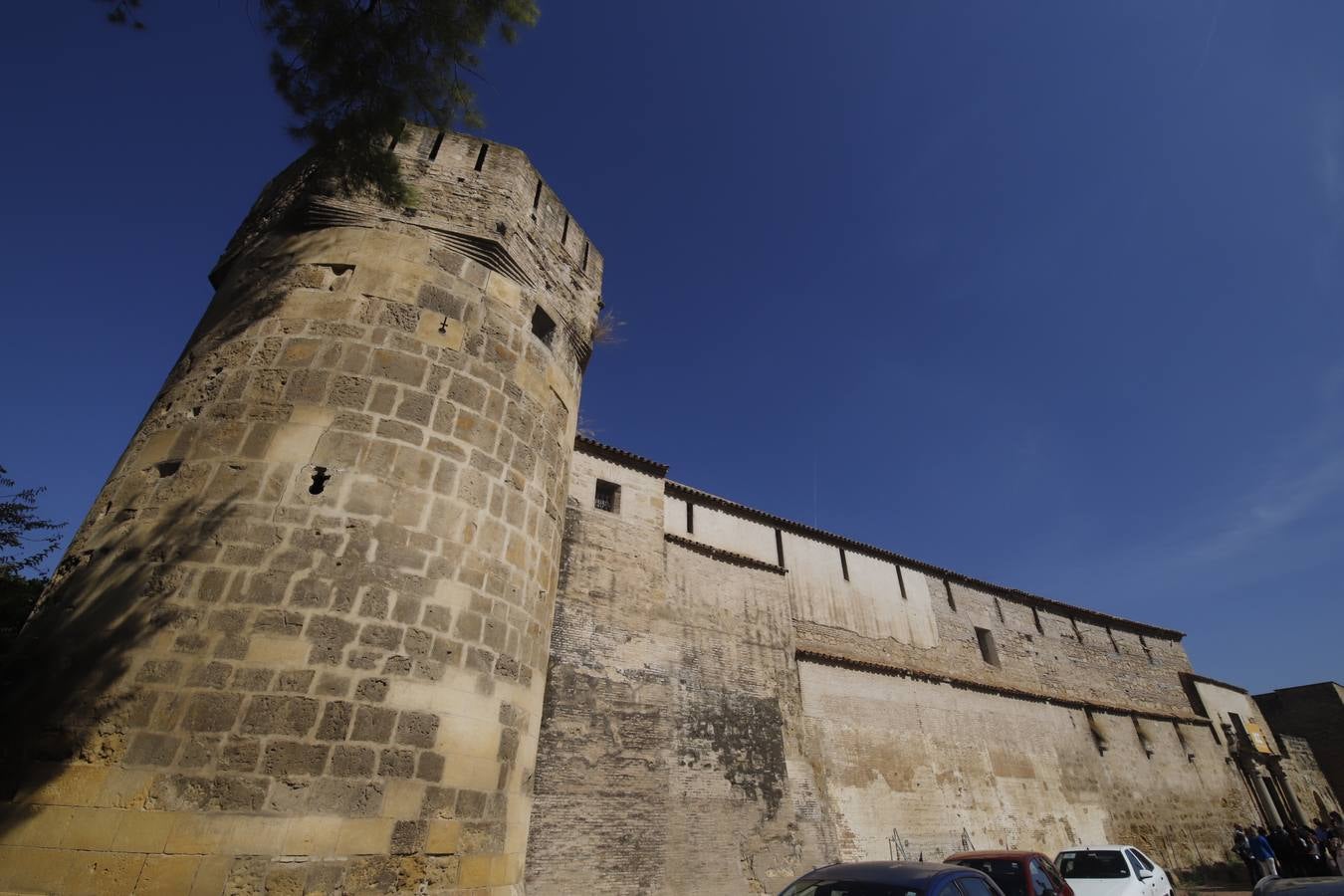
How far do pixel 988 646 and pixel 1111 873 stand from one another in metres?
9.87

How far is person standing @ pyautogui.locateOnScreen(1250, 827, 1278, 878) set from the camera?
14.8 metres

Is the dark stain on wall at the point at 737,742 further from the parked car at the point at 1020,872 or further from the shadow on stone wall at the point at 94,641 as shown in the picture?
the shadow on stone wall at the point at 94,641

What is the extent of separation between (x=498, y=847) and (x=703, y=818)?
24.1 feet

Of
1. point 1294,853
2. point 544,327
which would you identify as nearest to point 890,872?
point 544,327

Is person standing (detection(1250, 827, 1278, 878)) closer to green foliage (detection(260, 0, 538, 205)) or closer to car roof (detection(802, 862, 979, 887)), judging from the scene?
car roof (detection(802, 862, 979, 887))

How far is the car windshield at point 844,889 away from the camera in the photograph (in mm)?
4496

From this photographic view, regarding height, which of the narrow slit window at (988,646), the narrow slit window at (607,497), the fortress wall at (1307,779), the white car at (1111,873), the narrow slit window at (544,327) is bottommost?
A: the white car at (1111,873)

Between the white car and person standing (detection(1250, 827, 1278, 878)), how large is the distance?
6528mm

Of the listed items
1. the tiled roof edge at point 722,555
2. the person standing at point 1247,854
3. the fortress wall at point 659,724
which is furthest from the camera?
the person standing at point 1247,854

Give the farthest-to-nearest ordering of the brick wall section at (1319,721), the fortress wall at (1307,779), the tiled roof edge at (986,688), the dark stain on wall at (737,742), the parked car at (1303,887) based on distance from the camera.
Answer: the brick wall section at (1319,721) < the fortress wall at (1307,779) < the tiled roof edge at (986,688) < the dark stain on wall at (737,742) < the parked car at (1303,887)

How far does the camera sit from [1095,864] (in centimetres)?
1065

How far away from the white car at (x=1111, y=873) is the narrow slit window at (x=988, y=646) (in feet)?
28.0

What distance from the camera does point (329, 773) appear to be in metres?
4.08

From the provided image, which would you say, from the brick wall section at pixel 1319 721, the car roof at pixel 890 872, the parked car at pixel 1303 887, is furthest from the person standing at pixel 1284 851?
the brick wall section at pixel 1319 721
